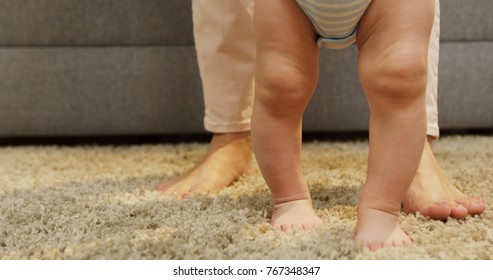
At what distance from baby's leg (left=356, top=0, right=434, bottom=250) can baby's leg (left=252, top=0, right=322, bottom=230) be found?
8cm

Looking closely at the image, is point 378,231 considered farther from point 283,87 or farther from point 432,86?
point 432,86

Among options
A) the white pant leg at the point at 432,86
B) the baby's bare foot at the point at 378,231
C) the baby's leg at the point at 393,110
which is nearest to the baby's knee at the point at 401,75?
the baby's leg at the point at 393,110

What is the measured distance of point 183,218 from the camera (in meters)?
0.74

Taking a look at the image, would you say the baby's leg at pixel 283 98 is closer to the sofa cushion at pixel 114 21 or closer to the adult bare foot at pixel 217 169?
the adult bare foot at pixel 217 169

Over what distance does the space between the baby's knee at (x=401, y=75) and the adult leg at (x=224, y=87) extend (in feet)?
1.23

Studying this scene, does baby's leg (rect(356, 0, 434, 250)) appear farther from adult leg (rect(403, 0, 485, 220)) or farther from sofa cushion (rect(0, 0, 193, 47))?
sofa cushion (rect(0, 0, 193, 47))

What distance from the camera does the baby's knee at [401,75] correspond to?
0.62 metres

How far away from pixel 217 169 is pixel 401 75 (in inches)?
16.5

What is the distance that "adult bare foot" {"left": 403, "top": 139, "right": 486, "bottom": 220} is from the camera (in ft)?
2.42

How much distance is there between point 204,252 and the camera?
616 mm

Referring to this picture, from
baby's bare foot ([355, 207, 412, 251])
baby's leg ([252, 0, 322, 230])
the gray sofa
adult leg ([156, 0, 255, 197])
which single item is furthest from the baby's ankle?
the gray sofa

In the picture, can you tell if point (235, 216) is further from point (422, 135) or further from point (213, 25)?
point (213, 25)

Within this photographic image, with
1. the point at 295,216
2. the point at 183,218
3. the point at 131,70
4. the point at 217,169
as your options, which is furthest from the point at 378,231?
the point at 131,70
